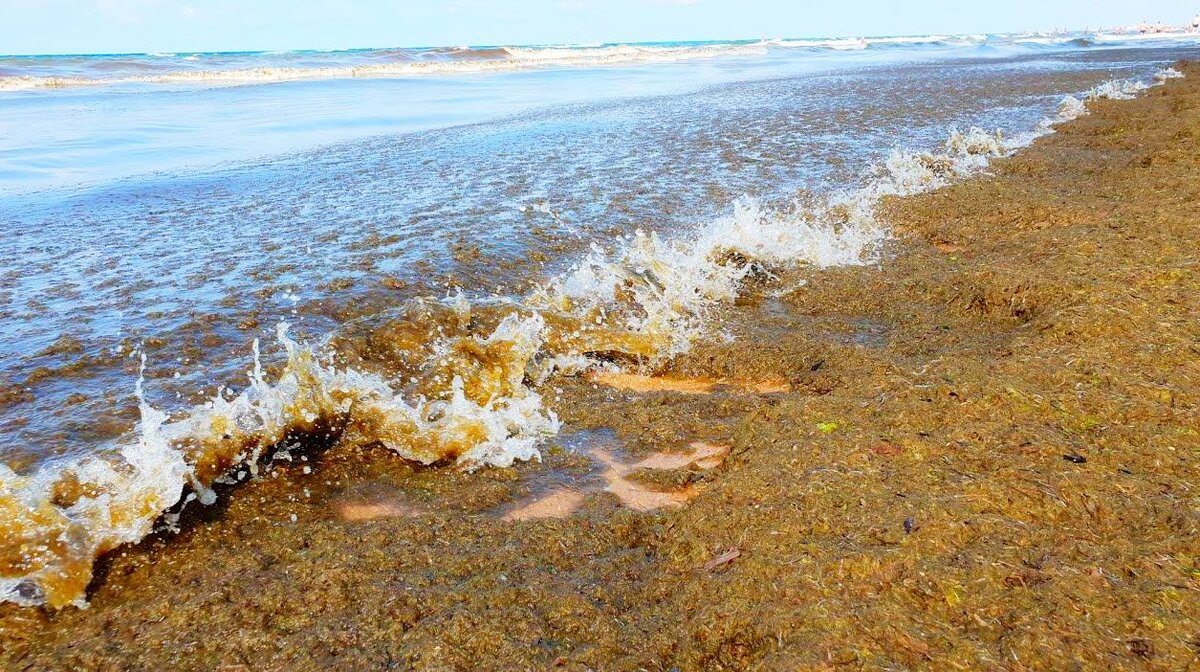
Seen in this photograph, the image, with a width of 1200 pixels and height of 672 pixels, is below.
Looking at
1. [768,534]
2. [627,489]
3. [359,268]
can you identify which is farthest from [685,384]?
[359,268]

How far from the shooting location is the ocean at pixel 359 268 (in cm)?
340

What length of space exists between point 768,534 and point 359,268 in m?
4.21

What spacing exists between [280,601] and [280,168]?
8.45 meters

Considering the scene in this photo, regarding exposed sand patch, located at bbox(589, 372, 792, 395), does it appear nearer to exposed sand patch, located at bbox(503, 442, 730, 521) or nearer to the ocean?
the ocean

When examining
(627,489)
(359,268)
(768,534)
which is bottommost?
(627,489)

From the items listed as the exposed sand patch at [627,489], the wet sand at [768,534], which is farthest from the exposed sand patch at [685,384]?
the exposed sand patch at [627,489]

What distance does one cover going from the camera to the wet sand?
2203mm

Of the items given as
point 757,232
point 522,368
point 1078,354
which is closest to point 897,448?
point 1078,354

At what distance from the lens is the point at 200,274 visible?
563 centimetres

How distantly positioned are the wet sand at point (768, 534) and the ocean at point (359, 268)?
244mm

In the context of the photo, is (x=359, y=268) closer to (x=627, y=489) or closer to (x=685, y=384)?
(x=685, y=384)

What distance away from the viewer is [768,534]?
105 inches

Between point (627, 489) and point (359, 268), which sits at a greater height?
point (359, 268)

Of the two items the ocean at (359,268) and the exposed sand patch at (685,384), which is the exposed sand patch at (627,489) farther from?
the exposed sand patch at (685,384)
